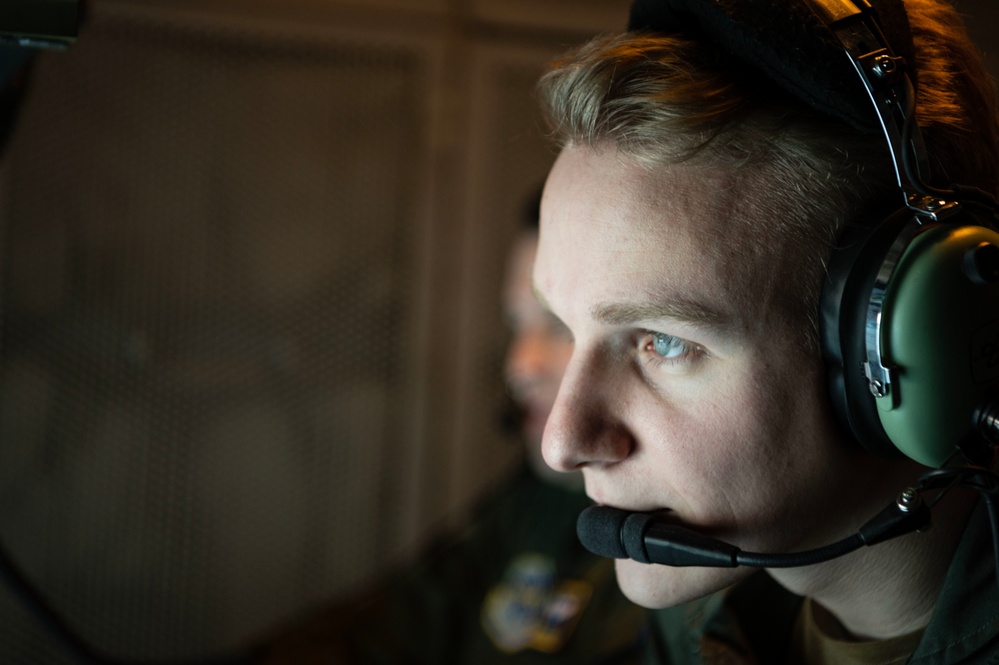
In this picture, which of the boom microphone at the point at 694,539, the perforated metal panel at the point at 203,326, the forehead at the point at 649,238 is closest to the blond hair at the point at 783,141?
the forehead at the point at 649,238

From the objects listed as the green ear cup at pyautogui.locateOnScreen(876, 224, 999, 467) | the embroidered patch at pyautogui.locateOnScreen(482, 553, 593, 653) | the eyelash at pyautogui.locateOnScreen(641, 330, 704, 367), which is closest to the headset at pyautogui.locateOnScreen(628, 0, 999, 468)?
the green ear cup at pyautogui.locateOnScreen(876, 224, 999, 467)

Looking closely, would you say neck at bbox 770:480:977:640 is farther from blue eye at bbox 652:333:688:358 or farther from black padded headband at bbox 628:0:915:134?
black padded headband at bbox 628:0:915:134

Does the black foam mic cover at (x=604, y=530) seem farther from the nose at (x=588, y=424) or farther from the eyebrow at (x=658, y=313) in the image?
the eyebrow at (x=658, y=313)

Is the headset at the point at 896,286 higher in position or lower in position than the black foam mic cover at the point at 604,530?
higher

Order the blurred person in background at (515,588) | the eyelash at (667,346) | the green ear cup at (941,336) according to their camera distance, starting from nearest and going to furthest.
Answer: the green ear cup at (941,336) → the eyelash at (667,346) → the blurred person in background at (515,588)

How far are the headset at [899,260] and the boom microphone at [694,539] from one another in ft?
0.14

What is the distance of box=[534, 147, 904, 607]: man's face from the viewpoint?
2.25ft

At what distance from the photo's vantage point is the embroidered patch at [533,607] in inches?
66.4

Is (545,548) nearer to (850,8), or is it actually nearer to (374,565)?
(374,565)

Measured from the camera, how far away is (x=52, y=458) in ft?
5.87

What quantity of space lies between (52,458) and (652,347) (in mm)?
1521

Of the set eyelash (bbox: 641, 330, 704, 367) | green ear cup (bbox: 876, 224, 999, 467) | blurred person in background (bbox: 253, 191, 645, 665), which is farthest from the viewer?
blurred person in background (bbox: 253, 191, 645, 665)

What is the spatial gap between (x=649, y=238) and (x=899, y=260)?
0.18 m

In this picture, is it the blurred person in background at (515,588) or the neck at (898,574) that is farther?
the blurred person in background at (515,588)
